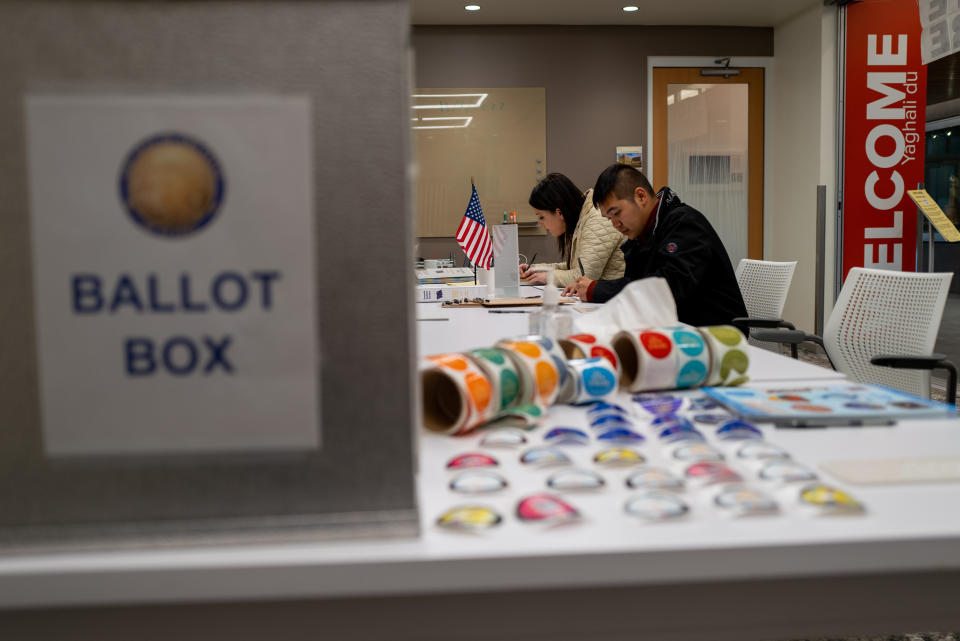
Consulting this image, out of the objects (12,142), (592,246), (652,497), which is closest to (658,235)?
(592,246)

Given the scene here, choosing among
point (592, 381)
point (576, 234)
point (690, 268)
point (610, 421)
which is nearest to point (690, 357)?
point (592, 381)

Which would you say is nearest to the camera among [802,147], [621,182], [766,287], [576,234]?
[621,182]

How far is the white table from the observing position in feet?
1.63

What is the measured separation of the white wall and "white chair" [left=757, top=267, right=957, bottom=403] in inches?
155

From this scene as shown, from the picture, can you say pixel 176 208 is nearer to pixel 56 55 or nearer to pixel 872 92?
pixel 56 55

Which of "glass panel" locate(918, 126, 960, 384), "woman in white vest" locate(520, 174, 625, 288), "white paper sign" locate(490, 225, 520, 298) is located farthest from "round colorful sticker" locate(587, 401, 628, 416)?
"glass panel" locate(918, 126, 960, 384)

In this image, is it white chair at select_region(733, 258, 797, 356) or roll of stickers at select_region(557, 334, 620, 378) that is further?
white chair at select_region(733, 258, 797, 356)

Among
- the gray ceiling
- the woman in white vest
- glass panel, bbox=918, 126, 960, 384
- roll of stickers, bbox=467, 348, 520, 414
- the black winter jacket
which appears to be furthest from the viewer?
the gray ceiling

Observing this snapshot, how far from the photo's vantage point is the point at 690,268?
284 cm

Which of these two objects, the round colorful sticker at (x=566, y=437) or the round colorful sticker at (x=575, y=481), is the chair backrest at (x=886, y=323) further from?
the round colorful sticker at (x=575, y=481)

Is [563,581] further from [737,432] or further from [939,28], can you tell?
[939,28]

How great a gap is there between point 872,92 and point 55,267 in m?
6.22

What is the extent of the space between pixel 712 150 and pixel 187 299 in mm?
6558

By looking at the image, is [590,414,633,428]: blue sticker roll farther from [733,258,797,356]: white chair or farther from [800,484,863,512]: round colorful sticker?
[733,258,797,356]: white chair
